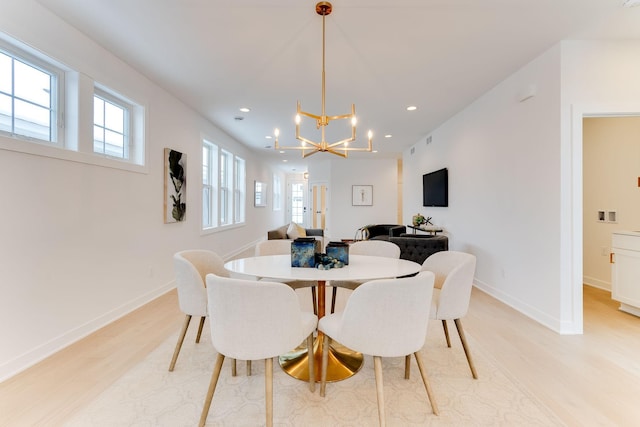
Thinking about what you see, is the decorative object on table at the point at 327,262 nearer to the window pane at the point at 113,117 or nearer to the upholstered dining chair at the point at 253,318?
the upholstered dining chair at the point at 253,318

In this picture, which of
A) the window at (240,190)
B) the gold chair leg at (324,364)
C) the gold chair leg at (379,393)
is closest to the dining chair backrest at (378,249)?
the gold chair leg at (324,364)

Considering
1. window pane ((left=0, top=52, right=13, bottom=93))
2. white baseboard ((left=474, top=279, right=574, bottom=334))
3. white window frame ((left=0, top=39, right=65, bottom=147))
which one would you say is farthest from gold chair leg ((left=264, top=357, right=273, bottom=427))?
white baseboard ((left=474, top=279, right=574, bottom=334))

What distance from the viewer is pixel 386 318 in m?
1.37

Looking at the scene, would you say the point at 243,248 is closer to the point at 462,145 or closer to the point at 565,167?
the point at 462,145

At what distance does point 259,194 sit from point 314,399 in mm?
7353

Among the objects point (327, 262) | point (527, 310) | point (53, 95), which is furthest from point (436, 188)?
point (53, 95)

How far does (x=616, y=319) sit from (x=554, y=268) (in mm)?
947

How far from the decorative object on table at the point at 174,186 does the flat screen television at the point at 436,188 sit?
419 centimetres

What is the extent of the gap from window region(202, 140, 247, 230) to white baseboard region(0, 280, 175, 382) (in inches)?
85.0

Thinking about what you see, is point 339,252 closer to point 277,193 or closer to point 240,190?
point 240,190

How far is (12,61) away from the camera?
204cm

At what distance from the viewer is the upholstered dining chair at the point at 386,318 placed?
1.35 m

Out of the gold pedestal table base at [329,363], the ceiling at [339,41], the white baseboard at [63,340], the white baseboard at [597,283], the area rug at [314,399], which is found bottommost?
the area rug at [314,399]

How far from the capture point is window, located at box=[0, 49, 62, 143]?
199 centimetres
